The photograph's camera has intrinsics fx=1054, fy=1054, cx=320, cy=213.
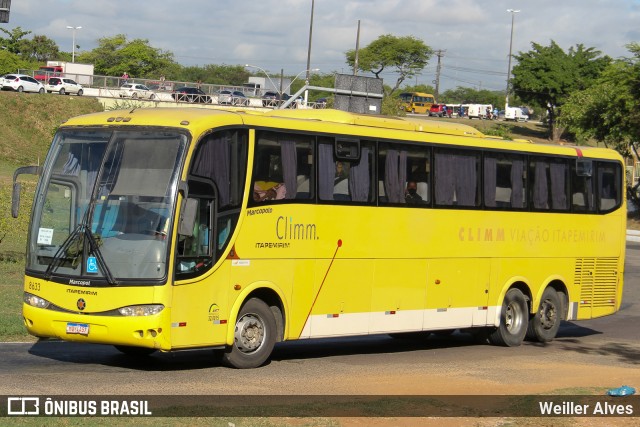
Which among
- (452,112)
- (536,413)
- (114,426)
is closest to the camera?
(114,426)

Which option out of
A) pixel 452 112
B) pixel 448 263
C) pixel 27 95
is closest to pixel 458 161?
pixel 448 263

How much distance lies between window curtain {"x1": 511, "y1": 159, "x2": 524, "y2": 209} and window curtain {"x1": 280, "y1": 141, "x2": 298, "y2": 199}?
5.79m

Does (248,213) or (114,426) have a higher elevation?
(248,213)

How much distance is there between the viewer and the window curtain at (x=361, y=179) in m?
16.0

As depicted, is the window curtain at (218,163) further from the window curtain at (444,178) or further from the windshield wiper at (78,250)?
the window curtain at (444,178)

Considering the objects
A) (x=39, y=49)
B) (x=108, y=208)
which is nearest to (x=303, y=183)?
(x=108, y=208)

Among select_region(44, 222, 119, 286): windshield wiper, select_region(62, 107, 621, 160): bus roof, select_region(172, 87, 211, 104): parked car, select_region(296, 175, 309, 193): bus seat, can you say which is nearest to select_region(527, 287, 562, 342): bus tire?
select_region(62, 107, 621, 160): bus roof

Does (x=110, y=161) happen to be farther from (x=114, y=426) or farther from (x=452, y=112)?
(x=452, y=112)

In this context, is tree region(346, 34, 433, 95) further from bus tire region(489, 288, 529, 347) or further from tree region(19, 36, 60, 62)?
bus tire region(489, 288, 529, 347)

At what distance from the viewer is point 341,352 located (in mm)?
17703

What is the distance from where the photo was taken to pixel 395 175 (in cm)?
1683

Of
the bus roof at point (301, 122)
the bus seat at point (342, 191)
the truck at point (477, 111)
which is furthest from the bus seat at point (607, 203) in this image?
the truck at point (477, 111)

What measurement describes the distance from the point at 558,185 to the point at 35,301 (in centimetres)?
1093

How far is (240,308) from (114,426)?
175 inches
